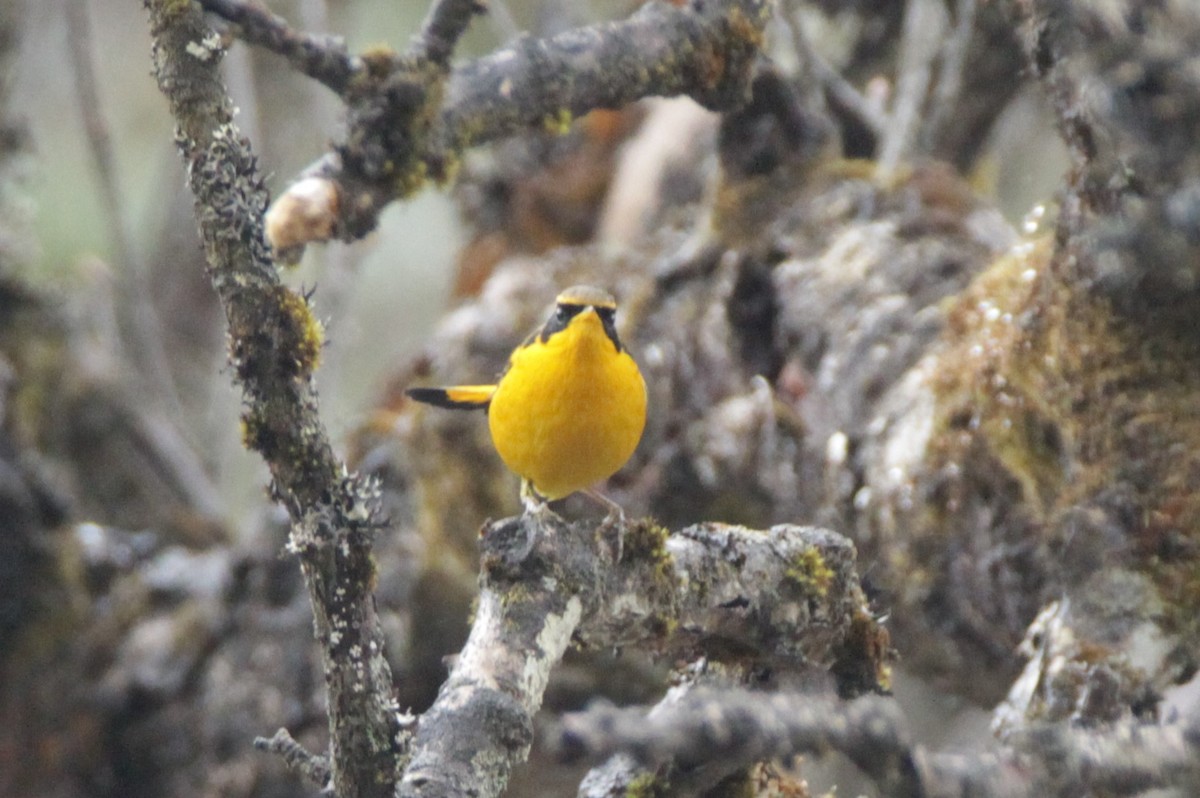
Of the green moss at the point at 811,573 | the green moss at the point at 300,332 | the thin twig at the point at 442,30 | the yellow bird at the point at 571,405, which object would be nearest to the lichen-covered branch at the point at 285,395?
the green moss at the point at 300,332

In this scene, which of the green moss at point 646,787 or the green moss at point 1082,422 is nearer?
the green moss at point 646,787

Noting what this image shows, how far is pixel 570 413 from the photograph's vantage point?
3.57 m

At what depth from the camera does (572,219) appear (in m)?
8.82

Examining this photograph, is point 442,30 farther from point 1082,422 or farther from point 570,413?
point 1082,422

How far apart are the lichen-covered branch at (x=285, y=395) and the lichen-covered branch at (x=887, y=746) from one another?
2.49 ft

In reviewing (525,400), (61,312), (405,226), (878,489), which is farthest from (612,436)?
(405,226)

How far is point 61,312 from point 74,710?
2.37m

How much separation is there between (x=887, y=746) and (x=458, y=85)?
2.76 meters

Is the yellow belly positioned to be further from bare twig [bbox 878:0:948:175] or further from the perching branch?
bare twig [bbox 878:0:948:175]

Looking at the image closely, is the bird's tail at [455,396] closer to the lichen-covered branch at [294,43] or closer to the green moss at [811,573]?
the lichen-covered branch at [294,43]

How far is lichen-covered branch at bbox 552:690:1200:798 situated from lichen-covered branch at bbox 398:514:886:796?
1.65 ft

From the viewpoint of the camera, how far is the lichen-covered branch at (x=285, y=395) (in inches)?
87.7

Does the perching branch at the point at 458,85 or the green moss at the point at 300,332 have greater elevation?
the perching branch at the point at 458,85

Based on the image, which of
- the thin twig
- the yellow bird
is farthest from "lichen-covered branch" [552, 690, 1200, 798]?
the thin twig
